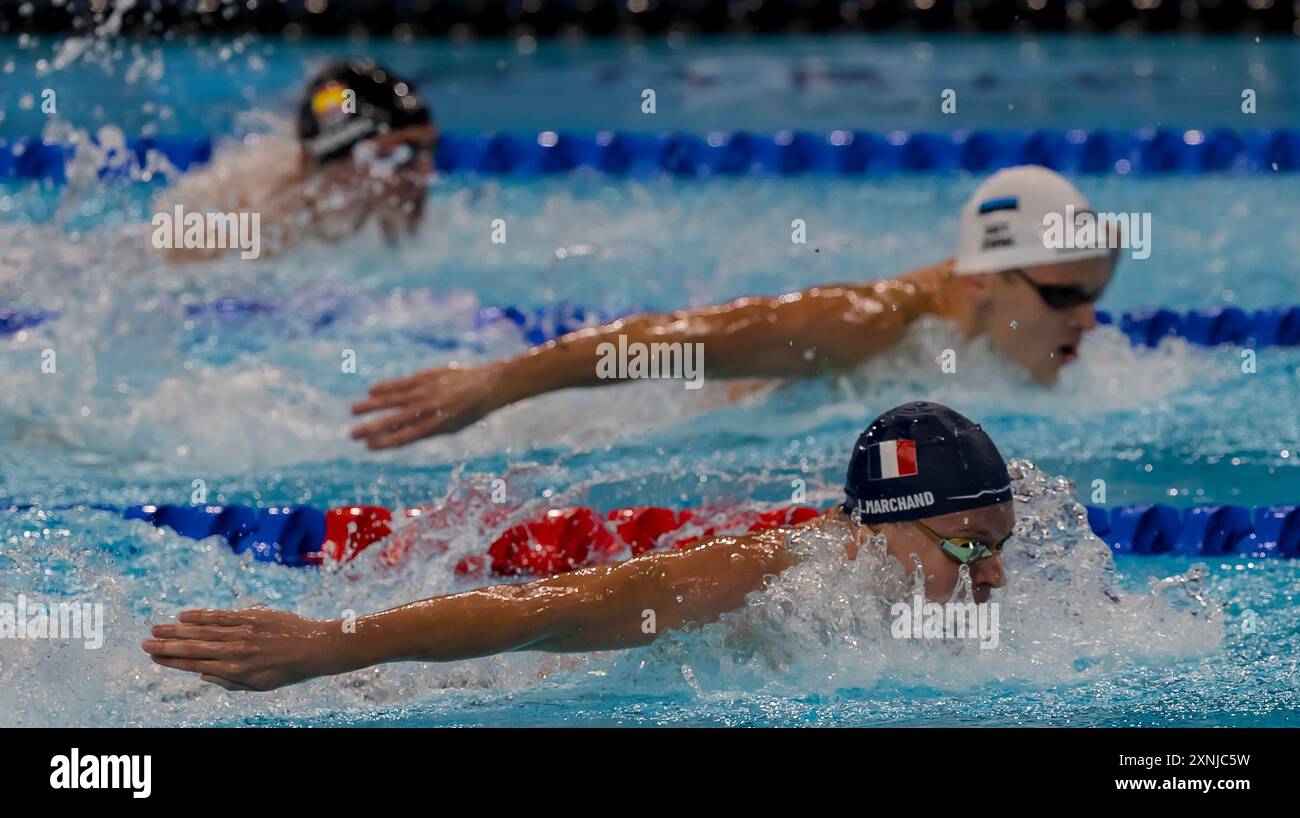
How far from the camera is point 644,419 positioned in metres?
3.89

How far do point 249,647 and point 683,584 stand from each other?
641mm

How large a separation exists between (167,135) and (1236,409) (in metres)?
3.81

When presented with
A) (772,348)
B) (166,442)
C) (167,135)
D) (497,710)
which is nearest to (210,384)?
(166,442)

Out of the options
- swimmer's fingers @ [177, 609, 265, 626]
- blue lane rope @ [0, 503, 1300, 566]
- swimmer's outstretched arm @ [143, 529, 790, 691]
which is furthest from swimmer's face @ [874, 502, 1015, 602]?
swimmer's fingers @ [177, 609, 265, 626]

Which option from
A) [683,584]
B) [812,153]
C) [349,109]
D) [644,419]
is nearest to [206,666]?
[683,584]

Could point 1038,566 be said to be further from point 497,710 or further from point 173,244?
point 173,244

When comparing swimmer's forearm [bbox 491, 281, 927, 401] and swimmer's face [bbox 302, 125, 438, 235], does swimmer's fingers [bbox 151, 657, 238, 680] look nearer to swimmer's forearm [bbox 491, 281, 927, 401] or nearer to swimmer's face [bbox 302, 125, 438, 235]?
swimmer's forearm [bbox 491, 281, 927, 401]

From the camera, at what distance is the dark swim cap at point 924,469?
2.58m

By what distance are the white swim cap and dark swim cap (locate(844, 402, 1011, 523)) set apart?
111cm

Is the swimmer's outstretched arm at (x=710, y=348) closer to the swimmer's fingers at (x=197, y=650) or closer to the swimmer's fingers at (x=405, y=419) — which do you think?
the swimmer's fingers at (x=405, y=419)

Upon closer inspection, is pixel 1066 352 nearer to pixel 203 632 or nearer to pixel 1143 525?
pixel 1143 525

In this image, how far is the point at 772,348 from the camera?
3.66 m

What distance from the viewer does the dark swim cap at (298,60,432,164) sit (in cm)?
479

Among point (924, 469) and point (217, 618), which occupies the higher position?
point (924, 469)
